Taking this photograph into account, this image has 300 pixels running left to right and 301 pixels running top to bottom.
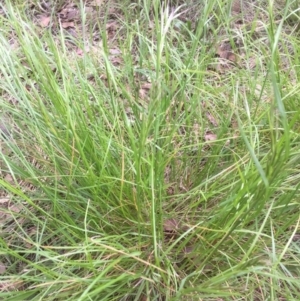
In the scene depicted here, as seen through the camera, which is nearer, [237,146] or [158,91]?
[158,91]

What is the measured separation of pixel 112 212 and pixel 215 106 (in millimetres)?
685

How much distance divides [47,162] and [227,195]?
0.70m

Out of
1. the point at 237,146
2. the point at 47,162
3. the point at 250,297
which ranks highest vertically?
the point at 47,162

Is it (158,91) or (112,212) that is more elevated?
(158,91)

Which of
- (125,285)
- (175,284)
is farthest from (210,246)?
(125,285)

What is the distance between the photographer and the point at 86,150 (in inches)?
61.3

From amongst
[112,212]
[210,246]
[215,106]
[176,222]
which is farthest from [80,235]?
[215,106]

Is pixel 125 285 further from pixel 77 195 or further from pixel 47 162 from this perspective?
pixel 47 162

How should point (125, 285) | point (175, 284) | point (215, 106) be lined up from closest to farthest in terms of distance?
point (175, 284) → point (125, 285) → point (215, 106)

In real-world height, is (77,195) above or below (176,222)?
above

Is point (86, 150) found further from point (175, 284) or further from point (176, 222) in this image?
point (175, 284)

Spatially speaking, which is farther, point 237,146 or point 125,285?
point 237,146

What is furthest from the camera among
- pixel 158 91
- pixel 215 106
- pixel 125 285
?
pixel 215 106

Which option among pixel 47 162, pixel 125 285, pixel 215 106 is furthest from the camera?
pixel 215 106
